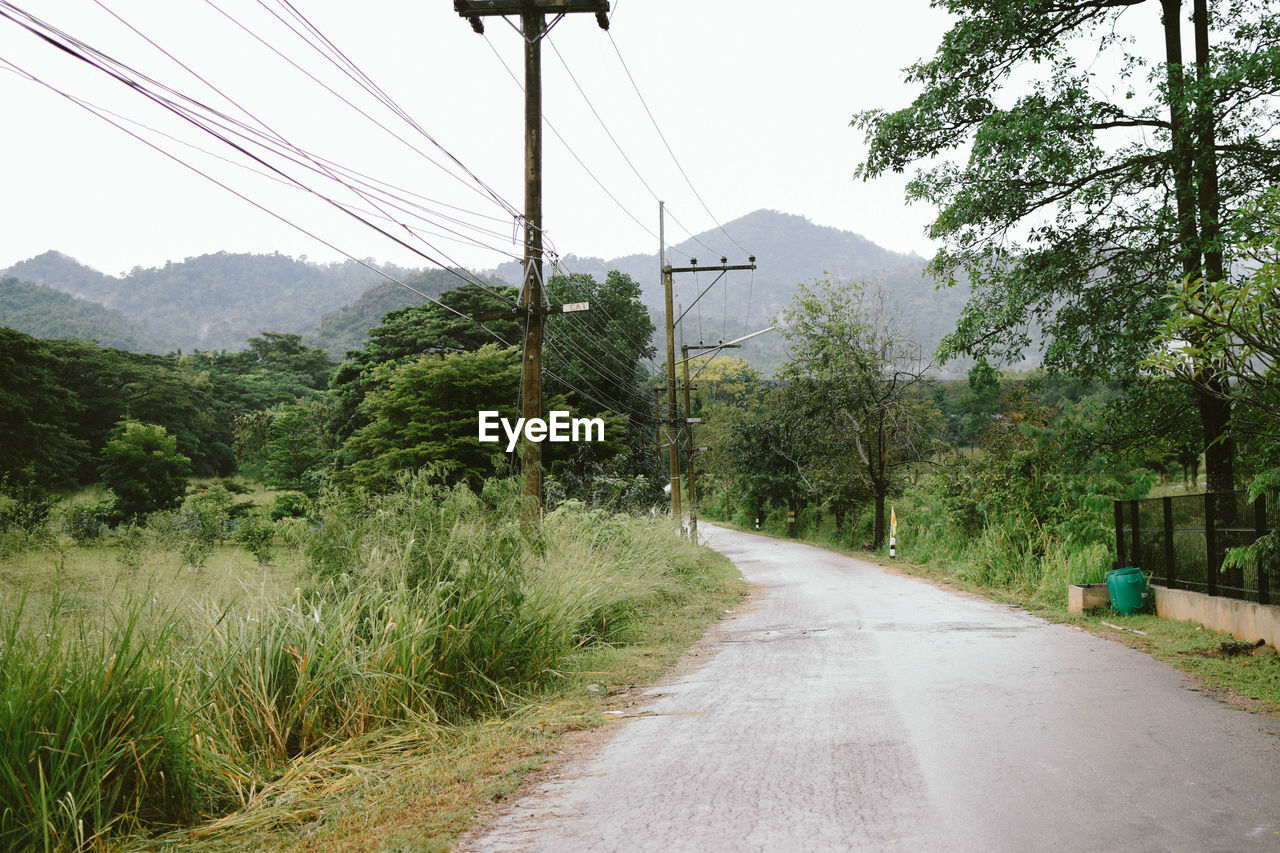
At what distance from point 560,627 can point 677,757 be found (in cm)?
349

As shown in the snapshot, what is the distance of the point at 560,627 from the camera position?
8.95 m

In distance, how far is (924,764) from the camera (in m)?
5.25

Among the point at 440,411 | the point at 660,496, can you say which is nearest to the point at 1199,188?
the point at 660,496

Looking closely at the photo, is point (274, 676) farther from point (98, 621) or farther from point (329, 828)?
point (329, 828)

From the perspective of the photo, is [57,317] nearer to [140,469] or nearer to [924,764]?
[140,469]

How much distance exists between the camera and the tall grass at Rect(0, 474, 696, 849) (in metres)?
4.36

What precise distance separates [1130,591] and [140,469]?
50574 mm

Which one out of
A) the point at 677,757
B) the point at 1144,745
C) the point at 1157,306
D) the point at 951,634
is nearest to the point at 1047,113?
the point at 1157,306

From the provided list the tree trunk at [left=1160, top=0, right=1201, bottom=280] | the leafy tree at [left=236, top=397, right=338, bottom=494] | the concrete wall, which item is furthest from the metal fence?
the leafy tree at [left=236, top=397, right=338, bottom=494]

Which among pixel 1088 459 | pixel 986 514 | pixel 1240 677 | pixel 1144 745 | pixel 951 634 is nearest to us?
pixel 1144 745

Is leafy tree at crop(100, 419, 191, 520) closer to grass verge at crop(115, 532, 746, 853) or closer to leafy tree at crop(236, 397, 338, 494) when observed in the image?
leafy tree at crop(236, 397, 338, 494)

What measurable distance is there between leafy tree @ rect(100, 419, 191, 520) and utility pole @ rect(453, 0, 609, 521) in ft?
131

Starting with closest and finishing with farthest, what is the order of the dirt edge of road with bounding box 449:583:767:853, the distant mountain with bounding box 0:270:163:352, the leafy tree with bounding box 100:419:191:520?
1. the dirt edge of road with bounding box 449:583:767:853
2. the leafy tree with bounding box 100:419:191:520
3. the distant mountain with bounding box 0:270:163:352

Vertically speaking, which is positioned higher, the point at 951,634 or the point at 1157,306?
the point at 1157,306
